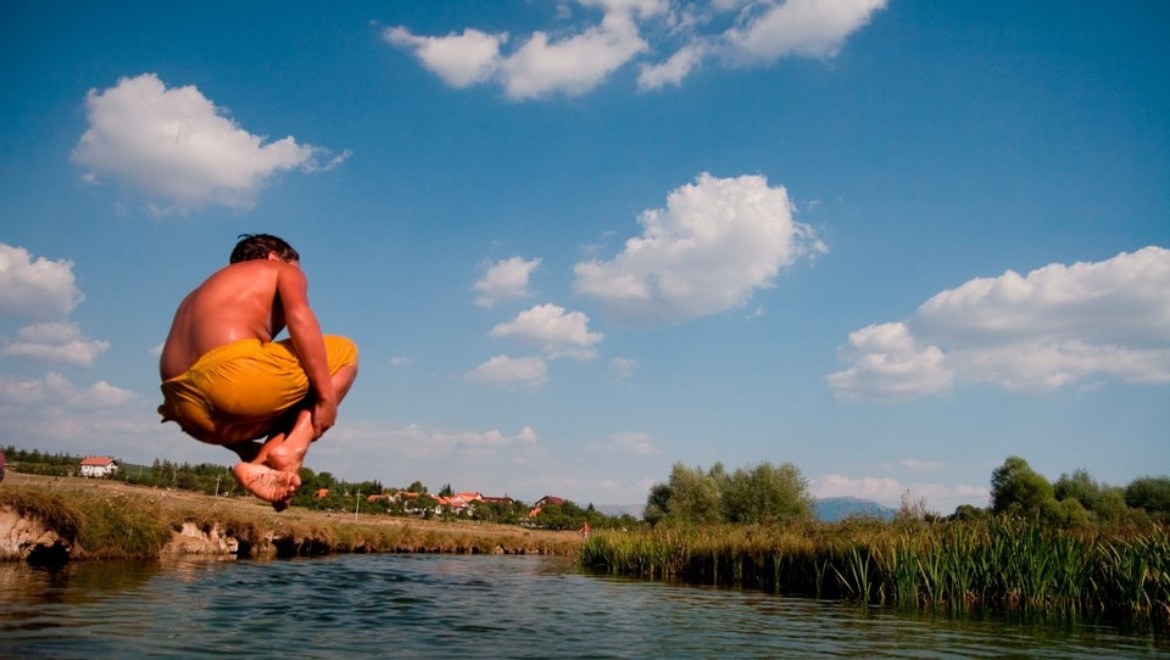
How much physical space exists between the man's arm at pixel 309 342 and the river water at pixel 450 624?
14.7ft

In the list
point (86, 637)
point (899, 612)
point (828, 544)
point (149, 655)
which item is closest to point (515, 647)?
point (149, 655)

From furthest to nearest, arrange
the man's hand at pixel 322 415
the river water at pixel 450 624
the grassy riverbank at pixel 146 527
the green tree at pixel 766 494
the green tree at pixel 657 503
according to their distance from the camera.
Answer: the green tree at pixel 657 503 < the green tree at pixel 766 494 < the grassy riverbank at pixel 146 527 < the river water at pixel 450 624 < the man's hand at pixel 322 415

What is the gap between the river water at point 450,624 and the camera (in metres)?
6.76

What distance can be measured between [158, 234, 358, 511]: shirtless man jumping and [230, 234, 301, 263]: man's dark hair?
0.15 meters

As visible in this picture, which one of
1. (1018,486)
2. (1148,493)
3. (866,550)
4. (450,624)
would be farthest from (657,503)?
(450,624)

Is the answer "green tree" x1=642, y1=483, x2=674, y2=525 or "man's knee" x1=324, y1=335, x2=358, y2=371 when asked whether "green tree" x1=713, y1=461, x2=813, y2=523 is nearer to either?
"green tree" x1=642, y1=483, x2=674, y2=525

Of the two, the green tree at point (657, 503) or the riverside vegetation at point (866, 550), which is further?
the green tree at point (657, 503)

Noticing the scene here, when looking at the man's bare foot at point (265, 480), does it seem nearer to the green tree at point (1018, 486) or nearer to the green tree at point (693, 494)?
the green tree at point (693, 494)

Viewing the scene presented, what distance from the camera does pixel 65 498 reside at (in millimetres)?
16812

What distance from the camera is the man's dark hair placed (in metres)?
2.85

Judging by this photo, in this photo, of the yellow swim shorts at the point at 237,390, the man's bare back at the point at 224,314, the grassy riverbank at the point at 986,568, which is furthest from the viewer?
the grassy riverbank at the point at 986,568

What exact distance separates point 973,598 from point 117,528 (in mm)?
20170

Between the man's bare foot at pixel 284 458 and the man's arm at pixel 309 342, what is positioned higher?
the man's arm at pixel 309 342

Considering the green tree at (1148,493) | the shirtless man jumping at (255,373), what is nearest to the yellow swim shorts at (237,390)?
the shirtless man jumping at (255,373)
